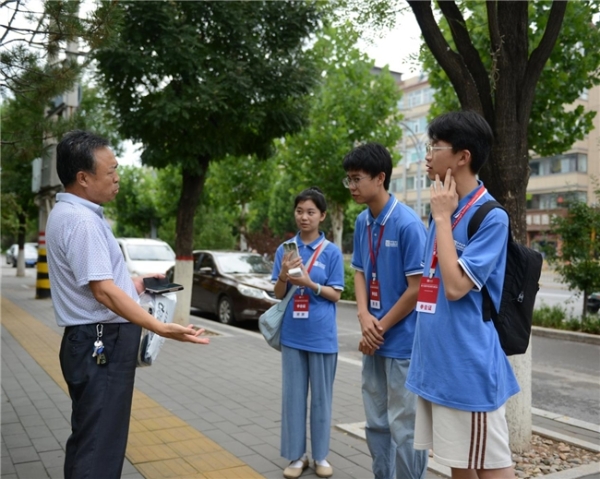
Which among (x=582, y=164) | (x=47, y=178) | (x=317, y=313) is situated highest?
(x=582, y=164)

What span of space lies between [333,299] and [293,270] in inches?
15.7

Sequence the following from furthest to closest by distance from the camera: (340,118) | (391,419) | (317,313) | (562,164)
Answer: (562,164) < (340,118) < (317,313) < (391,419)

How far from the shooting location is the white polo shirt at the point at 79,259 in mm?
2646

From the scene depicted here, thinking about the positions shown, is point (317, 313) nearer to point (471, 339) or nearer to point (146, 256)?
point (471, 339)

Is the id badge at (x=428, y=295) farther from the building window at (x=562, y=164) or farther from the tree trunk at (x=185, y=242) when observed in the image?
the building window at (x=562, y=164)

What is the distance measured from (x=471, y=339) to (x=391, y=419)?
1129 mm

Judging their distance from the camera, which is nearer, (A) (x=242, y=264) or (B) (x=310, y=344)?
(B) (x=310, y=344)

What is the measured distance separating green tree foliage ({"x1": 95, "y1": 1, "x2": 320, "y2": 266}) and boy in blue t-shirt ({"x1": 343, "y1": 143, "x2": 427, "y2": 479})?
583 cm

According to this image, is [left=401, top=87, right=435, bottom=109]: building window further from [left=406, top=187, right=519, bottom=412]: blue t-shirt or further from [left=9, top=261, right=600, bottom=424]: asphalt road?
[left=406, top=187, right=519, bottom=412]: blue t-shirt

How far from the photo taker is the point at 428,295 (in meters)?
2.49

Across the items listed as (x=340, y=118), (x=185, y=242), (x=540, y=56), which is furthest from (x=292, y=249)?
(x=340, y=118)

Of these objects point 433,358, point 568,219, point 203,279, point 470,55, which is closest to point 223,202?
point 203,279

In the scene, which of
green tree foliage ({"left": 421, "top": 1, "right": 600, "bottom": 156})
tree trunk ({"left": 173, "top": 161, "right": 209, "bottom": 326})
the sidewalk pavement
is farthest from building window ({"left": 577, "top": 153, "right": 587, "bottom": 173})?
the sidewalk pavement

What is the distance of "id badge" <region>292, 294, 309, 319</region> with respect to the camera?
4102 mm
